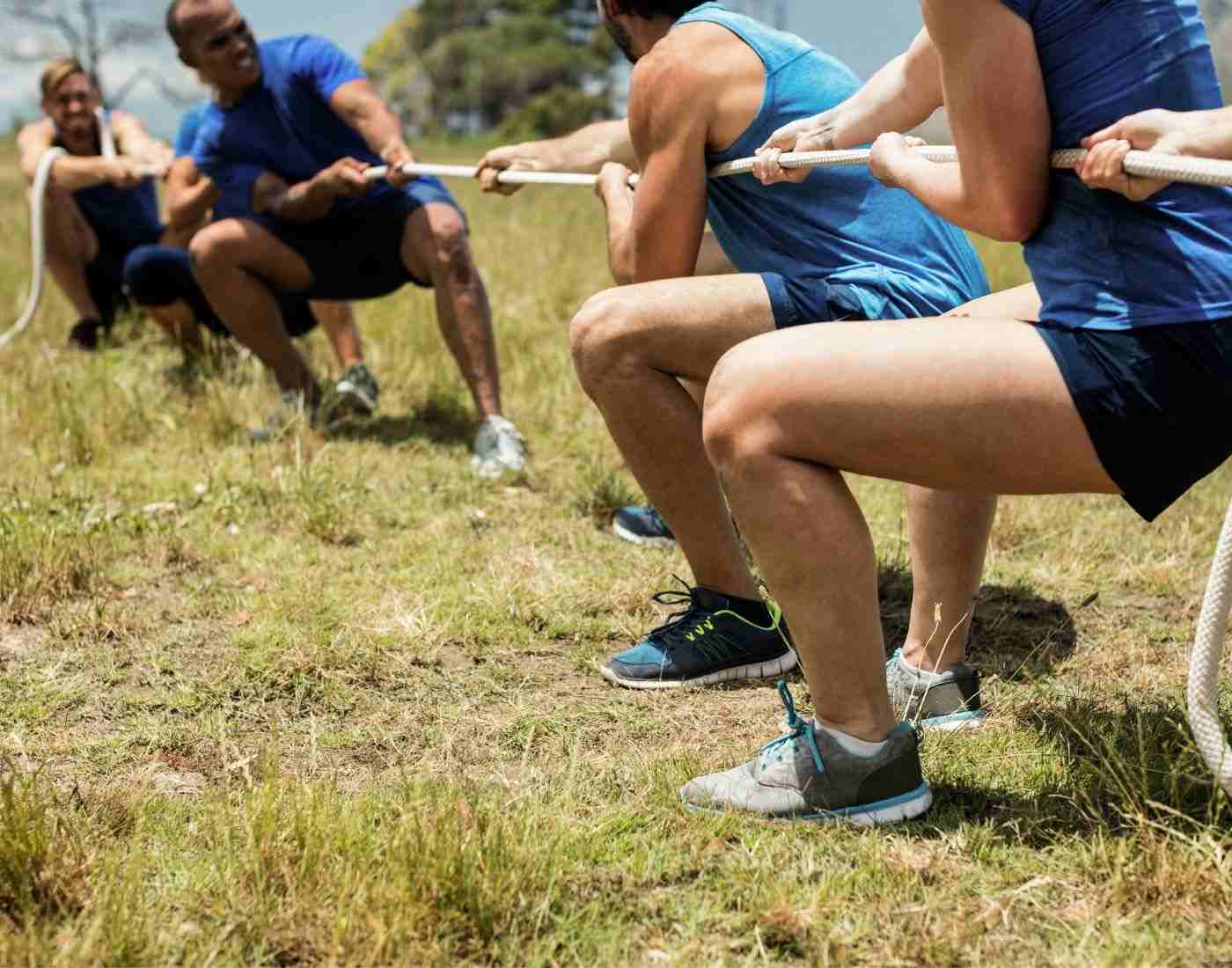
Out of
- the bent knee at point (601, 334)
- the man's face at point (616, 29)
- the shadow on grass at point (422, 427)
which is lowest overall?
the shadow on grass at point (422, 427)

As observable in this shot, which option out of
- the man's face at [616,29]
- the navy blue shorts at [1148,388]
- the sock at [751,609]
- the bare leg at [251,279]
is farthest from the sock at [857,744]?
the bare leg at [251,279]

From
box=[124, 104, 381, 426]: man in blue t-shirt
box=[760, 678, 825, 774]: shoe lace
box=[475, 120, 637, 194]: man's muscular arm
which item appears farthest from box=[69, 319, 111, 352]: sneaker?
box=[760, 678, 825, 774]: shoe lace

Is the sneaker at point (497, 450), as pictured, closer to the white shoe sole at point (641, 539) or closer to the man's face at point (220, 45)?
the white shoe sole at point (641, 539)

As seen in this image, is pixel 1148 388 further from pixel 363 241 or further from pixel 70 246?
pixel 70 246

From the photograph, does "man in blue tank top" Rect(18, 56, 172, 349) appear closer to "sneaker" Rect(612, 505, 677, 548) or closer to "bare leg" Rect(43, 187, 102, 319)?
"bare leg" Rect(43, 187, 102, 319)

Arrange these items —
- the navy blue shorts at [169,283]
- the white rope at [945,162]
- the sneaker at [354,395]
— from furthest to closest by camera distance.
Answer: the navy blue shorts at [169,283] → the sneaker at [354,395] → the white rope at [945,162]

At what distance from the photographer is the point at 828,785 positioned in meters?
2.21

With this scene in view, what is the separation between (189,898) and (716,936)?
78 centimetres

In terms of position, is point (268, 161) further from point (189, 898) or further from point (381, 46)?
point (381, 46)

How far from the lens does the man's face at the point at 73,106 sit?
22.7 feet

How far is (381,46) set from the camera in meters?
88.2

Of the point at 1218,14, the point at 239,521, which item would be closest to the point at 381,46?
the point at 1218,14

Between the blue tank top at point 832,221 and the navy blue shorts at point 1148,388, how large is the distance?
2.73ft

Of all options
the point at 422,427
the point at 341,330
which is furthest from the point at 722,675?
the point at 341,330
